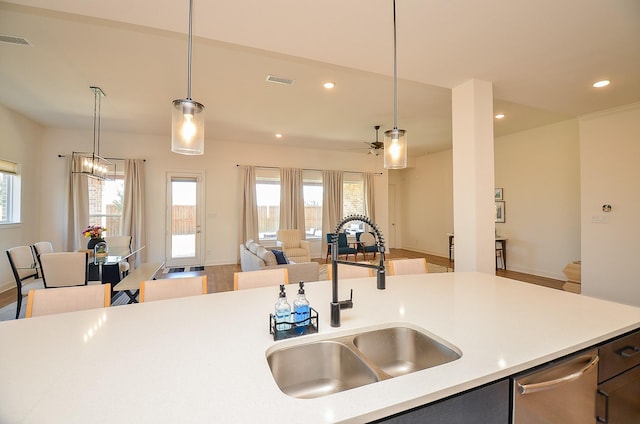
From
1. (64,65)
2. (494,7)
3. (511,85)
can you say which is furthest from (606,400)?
(64,65)

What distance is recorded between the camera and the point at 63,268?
321cm

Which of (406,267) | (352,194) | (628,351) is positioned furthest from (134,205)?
(628,351)

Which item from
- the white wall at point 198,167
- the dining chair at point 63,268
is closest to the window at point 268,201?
the white wall at point 198,167

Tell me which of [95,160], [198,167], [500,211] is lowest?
[500,211]

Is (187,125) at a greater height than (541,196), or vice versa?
(187,125)

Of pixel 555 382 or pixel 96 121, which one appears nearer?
pixel 555 382

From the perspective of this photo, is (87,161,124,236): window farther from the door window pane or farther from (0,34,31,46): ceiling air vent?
(0,34,31,46): ceiling air vent

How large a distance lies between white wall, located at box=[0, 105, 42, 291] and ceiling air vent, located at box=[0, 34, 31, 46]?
8.40 ft

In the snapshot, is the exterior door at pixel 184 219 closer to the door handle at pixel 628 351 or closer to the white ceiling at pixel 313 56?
the white ceiling at pixel 313 56

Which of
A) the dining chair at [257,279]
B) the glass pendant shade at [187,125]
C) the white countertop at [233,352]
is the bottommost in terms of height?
the white countertop at [233,352]

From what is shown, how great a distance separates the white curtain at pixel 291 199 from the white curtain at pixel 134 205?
3057mm

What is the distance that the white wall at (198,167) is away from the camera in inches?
220

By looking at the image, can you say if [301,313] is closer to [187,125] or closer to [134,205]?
[187,125]

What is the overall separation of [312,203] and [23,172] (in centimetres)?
573
